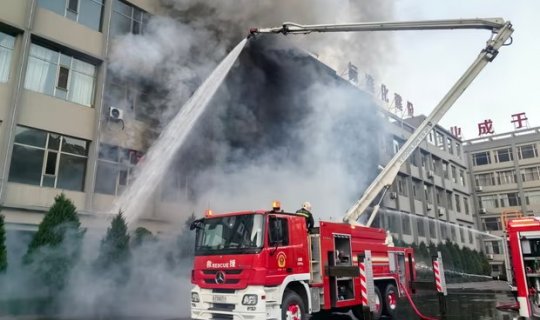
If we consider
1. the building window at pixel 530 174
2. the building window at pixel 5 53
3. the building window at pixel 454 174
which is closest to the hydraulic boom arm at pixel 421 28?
the building window at pixel 5 53

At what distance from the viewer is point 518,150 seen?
2099 inches

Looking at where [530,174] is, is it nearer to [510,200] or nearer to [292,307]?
[510,200]

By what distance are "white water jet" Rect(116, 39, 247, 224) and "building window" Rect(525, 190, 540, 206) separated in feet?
170

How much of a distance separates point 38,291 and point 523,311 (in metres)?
12.8

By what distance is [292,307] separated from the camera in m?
7.84

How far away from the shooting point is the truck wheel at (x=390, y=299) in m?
10.7

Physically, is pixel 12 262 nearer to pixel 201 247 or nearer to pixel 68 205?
pixel 68 205

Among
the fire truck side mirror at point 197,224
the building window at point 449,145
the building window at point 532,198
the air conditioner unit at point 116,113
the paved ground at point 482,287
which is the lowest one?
the paved ground at point 482,287

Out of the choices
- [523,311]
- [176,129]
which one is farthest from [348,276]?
[176,129]

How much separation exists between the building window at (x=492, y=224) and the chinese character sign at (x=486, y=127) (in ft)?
37.9

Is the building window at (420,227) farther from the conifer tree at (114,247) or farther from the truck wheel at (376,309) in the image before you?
the conifer tree at (114,247)

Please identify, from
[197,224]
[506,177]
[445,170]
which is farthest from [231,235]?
[506,177]

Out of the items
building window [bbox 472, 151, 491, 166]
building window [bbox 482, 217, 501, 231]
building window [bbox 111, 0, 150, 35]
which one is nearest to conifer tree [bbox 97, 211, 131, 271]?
building window [bbox 111, 0, 150, 35]

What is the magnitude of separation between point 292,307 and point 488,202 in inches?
2174
